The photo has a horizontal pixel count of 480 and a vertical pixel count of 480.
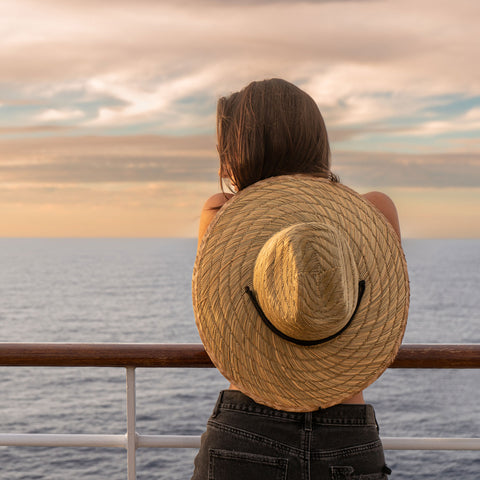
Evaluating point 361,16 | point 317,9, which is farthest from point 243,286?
point 361,16

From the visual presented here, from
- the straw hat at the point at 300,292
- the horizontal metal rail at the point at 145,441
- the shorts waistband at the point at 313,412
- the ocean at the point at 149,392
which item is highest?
the straw hat at the point at 300,292

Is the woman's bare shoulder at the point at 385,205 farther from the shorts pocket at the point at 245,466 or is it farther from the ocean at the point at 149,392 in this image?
the ocean at the point at 149,392

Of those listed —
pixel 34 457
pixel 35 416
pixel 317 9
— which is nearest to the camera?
pixel 34 457

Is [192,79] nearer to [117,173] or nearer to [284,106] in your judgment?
[117,173]

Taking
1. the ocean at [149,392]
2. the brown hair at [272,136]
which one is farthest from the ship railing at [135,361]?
the ocean at [149,392]

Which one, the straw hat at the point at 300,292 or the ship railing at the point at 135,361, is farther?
the ship railing at the point at 135,361

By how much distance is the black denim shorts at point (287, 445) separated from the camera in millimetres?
1176

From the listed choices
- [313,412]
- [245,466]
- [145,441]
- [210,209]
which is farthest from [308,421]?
[145,441]

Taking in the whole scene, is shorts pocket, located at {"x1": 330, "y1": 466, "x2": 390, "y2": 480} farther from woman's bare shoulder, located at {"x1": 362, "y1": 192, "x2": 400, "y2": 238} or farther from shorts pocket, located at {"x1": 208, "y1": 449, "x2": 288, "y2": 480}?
woman's bare shoulder, located at {"x1": 362, "y1": 192, "x2": 400, "y2": 238}

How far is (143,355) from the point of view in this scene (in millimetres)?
1601

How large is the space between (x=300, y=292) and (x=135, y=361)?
0.68 meters

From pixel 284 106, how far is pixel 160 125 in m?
82.2

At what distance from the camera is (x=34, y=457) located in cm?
2994

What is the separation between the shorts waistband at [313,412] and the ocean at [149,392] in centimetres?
1224
